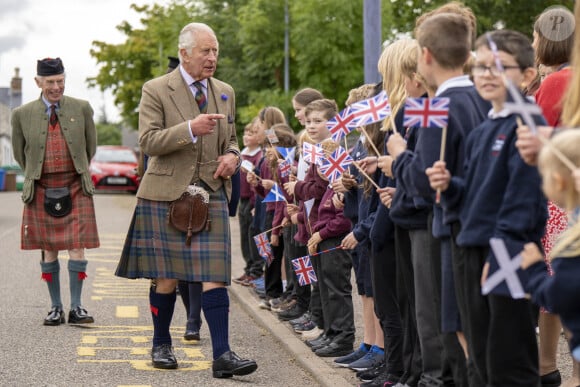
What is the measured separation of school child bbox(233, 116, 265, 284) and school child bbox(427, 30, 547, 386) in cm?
688

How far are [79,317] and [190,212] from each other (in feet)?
8.38

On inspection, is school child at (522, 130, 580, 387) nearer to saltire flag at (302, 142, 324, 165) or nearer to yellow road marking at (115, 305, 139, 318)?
saltire flag at (302, 142, 324, 165)

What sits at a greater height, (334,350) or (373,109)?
(373,109)

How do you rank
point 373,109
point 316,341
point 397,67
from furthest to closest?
point 316,341, point 397,67, point 373,109

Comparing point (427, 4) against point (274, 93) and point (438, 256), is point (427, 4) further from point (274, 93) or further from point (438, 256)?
point (438, 256)

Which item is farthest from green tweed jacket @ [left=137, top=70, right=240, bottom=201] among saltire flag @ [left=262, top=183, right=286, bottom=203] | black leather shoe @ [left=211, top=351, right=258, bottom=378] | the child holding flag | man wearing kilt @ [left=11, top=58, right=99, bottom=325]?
man wearing kilt @ [left=11, top=58, right=99, bottom=325]

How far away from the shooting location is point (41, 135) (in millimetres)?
9570

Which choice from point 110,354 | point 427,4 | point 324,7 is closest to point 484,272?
point 110,354

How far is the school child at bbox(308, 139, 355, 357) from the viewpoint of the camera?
7949mm

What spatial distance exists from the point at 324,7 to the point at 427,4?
245 inches

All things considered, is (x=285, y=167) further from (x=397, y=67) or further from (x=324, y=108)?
(x=397, y=67)

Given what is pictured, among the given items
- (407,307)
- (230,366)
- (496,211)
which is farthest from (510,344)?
(230,366)

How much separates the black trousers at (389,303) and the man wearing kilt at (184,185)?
119cm

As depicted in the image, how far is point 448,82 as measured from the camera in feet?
16.4
